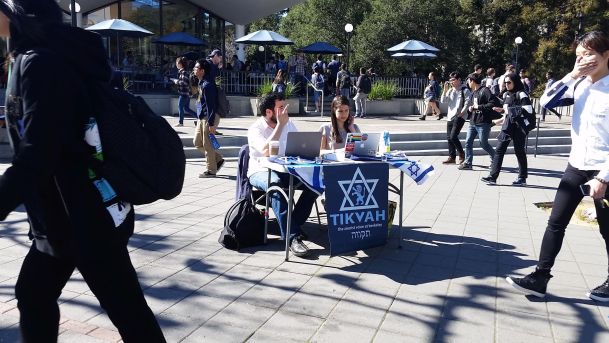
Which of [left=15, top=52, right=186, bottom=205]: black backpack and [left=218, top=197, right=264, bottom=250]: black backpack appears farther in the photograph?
[left=218, top=197, right=264, bottom=250]: black backpack

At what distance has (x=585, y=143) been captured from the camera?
384cm

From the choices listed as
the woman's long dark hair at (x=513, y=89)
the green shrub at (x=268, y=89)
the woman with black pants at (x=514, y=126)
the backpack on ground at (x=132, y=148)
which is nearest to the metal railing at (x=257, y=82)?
the green shrub at (x=268, y=89)

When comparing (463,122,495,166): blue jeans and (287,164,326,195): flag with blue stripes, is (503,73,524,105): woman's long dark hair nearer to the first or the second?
(463,122,495,166): blue jeans

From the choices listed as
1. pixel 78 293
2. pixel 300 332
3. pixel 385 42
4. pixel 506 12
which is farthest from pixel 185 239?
pixel 506 12

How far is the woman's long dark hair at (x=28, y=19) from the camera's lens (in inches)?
78.6

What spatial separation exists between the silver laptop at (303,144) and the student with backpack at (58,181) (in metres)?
2.80

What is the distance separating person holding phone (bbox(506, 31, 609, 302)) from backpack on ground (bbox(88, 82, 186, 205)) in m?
2.89

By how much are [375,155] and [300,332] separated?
Result: 2.25 meters

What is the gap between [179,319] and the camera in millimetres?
3557

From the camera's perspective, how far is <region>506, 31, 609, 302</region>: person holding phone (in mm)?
3754

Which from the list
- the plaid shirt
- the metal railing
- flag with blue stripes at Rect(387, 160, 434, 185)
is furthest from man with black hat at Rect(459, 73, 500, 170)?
the metal railing

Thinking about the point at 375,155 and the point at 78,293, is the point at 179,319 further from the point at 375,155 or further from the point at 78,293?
the point at 375,155

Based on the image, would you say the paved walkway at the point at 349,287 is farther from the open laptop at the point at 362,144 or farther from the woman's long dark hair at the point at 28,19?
the woman's long dark hair at the point at 28,19

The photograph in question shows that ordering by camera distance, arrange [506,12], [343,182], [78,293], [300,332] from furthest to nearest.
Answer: [506,12] → [343,182] → [78,293] → [300,332]
